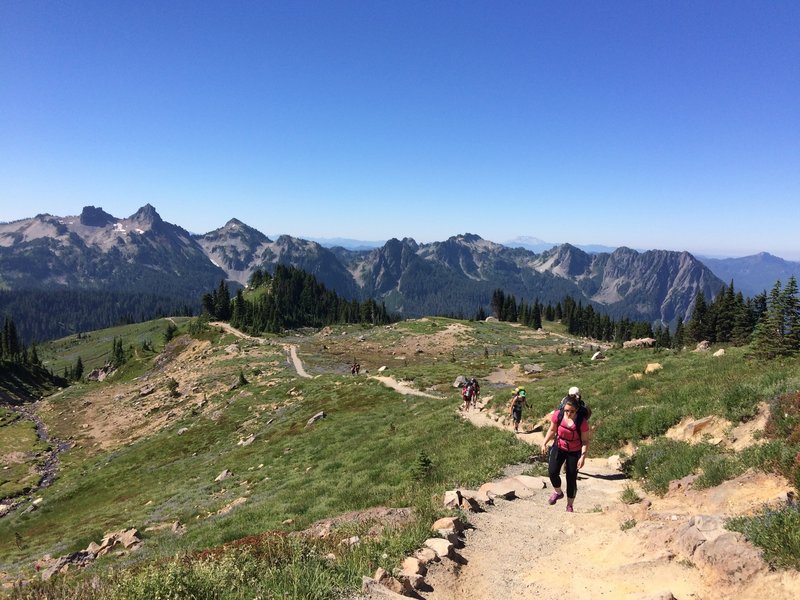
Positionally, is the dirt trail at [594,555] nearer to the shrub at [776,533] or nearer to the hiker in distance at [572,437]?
the shrub at [776,533]

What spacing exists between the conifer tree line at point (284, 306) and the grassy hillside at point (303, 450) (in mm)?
61334

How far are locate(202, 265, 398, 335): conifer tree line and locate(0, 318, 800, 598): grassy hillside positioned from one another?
61.3m

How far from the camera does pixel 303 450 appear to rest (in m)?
29.5

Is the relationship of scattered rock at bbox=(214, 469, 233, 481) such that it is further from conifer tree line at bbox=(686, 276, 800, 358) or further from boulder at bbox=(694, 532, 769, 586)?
conifer tree line at bbox=(686, 276, 800, 358)

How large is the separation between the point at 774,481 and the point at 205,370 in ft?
257

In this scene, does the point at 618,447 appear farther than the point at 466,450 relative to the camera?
No

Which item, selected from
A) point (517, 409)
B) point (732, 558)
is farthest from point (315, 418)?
point (732, 558)

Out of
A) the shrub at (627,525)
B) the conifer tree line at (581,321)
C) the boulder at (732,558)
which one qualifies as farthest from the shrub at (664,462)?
the conifer tree line at (581,321)

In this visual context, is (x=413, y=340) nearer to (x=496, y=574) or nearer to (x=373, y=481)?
(x=373, y=481)

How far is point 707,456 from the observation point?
38.3 ft

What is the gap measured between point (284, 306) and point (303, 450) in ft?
424

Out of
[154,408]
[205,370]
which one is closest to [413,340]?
[205,370]

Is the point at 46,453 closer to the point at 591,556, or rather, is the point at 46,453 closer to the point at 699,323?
the point at 591,556

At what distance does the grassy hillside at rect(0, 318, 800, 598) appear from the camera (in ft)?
29.0
